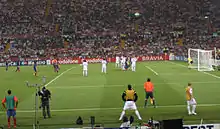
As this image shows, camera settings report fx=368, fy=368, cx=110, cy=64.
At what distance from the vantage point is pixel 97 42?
77562 mm

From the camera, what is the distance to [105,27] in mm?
79625

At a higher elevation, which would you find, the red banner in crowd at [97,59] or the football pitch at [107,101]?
the red banner in crowd at [97,59]

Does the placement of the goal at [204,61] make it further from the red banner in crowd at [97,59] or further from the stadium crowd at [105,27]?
the stadium crowd at [105,27]

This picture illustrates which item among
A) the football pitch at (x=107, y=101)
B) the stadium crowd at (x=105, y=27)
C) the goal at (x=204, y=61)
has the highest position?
the stadium crowd at (x=105, y=27)

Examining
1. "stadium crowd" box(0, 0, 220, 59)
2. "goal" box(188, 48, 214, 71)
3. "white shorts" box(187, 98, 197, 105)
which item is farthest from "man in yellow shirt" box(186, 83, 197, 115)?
"stadium crowd" box(0, 0, 220, 59)

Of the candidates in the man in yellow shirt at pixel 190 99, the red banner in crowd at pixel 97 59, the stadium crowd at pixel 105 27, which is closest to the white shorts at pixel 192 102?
the man in yellow shirt at pixel 190 99

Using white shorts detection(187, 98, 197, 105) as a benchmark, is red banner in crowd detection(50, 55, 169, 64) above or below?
above

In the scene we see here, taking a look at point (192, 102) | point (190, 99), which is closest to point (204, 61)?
point (192, 102)

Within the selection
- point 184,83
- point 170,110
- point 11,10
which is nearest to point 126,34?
point 11,10

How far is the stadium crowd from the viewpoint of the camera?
246 ft

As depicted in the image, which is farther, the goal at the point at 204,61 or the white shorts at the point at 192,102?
the goal at the point at 204,61

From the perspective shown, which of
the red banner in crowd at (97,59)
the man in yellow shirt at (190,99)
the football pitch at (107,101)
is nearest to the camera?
the football pitch at (107,101)

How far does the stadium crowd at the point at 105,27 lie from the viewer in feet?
246

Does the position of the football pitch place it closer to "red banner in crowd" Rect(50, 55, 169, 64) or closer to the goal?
the goal
